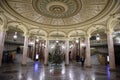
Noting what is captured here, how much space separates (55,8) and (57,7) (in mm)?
249

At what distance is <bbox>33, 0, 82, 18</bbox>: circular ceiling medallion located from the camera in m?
7.53

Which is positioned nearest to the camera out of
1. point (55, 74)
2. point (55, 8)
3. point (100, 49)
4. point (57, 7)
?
→ point (55, 74)

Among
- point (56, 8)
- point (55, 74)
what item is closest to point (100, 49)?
point (56, 8)

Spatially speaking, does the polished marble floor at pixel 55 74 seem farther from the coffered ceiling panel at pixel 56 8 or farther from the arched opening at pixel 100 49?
the arched opening at pixel 100 49

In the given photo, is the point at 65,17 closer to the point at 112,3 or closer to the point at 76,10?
the point at 76,10

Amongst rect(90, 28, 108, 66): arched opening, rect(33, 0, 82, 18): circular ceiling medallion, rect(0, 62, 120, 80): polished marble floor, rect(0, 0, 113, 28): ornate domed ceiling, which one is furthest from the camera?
rect(90, 28, 108, 66): arched opening

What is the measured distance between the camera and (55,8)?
8.52 meters

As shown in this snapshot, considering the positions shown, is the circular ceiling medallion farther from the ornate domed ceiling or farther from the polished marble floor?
the polished marble floor

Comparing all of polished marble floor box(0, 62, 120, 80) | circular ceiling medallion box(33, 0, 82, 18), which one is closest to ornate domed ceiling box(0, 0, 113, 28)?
circular ceiling medallion box(33, 0, 82, 18)

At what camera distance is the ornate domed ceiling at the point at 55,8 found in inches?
291

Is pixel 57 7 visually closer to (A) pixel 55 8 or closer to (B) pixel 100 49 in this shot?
(A) pixel 55 8

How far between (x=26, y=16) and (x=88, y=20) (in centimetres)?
714

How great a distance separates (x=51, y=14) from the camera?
9719 mm

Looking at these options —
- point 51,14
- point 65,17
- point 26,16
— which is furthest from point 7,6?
point 65,17
